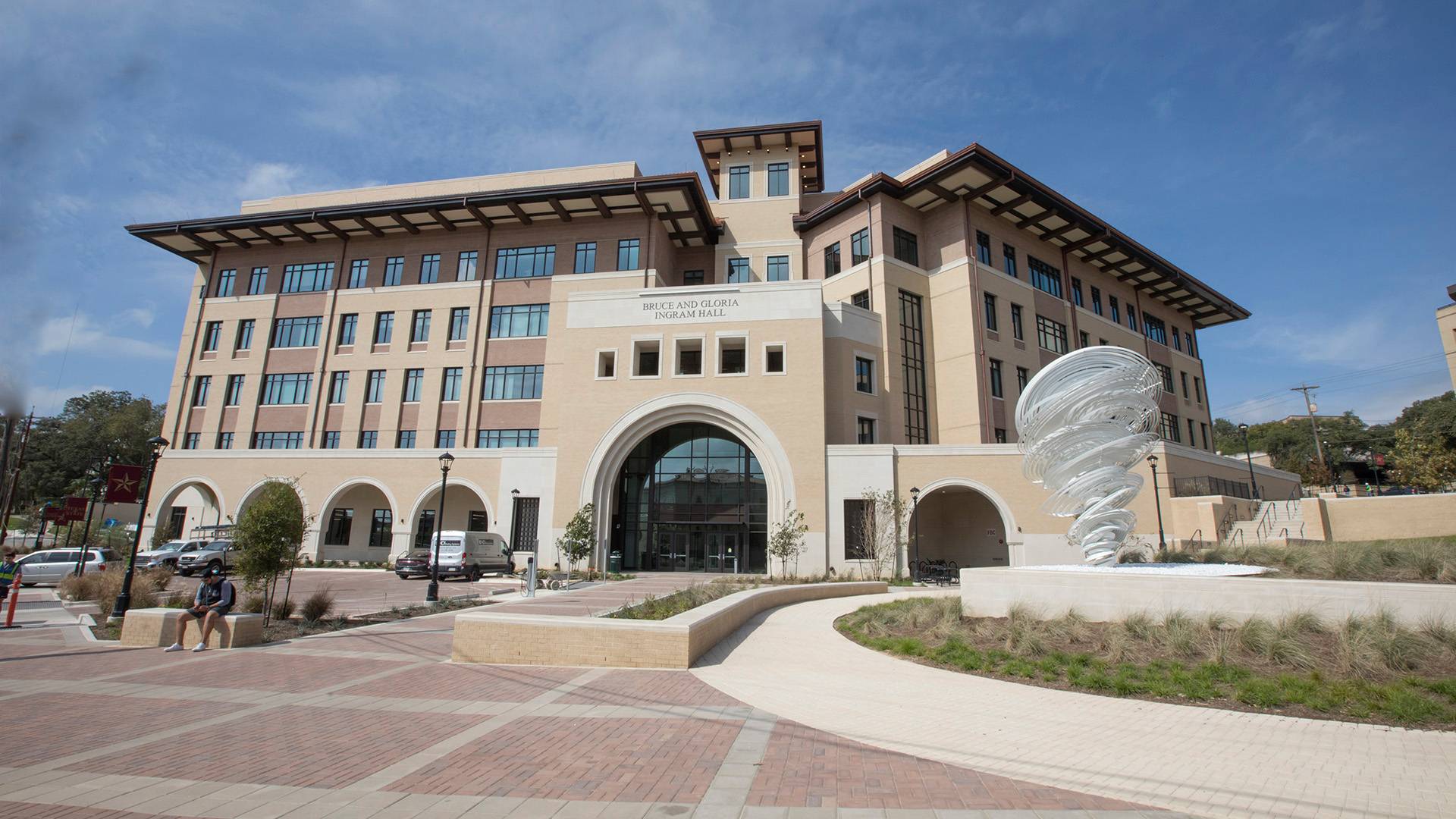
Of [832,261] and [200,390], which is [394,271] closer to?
[200,390]

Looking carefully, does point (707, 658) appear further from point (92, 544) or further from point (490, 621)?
point (92, 544)

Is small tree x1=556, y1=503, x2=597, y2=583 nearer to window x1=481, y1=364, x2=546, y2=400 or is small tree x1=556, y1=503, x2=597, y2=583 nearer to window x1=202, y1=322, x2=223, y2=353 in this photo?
window x1=481, y1=364, x2=546, y2=400

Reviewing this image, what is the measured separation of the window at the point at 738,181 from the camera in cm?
4288

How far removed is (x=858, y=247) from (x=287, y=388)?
3557cm

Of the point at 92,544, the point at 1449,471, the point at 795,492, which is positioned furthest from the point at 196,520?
the point at 1449,471

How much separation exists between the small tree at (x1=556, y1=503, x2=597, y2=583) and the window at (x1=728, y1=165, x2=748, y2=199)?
2293cm

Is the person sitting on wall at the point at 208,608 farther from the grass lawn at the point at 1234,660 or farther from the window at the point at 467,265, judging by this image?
the window at the point at 467,265

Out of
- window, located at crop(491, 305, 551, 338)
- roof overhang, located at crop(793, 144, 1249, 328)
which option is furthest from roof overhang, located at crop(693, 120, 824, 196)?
window, located at crop(491, 305, 551, 338)

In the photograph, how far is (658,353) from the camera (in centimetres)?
3456

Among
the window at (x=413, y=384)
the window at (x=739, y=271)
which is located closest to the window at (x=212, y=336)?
the window at (x=413, y=384)

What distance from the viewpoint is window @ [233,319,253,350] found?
141 ft

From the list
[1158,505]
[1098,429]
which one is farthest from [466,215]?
[1158,505]

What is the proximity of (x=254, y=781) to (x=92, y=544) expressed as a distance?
146 feet

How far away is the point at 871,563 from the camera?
29406 mm
